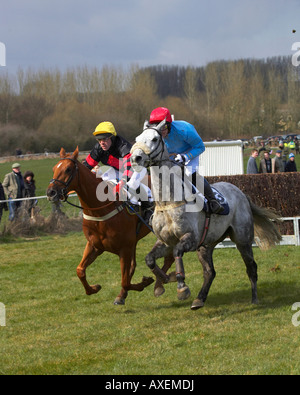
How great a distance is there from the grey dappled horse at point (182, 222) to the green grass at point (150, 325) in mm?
400

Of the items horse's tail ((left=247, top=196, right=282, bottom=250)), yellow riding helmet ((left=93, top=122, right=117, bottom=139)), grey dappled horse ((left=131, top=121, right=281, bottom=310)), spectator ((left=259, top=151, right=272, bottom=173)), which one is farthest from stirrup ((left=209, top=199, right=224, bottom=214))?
spectator ((left=259, top=151, right=272, bottom=173))

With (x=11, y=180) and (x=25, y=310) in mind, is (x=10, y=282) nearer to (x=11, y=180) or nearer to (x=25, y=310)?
(x=25, y=310)

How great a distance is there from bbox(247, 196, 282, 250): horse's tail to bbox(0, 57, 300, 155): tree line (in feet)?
89.8

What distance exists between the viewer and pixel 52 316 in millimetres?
6684

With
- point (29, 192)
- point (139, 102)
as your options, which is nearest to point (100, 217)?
point (29, 192)

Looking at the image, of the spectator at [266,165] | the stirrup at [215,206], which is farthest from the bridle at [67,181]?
the spectator at [266,165]

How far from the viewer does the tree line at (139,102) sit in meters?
36.3

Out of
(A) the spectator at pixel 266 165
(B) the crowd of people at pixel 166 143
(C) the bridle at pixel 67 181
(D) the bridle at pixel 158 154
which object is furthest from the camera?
(A) the spectator at pixel 266 165

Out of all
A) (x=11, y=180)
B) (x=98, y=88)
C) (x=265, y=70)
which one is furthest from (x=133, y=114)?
(x=265, y=70)

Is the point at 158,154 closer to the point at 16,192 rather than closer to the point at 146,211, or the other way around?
the point at 146,211

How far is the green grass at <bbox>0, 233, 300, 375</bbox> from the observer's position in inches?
186

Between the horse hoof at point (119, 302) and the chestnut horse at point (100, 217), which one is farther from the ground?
the chestnut horse at point (100, 217)

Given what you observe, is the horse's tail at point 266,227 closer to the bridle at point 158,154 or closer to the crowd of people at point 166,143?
the crowd of people at point 166,143

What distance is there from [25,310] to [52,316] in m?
0.53
